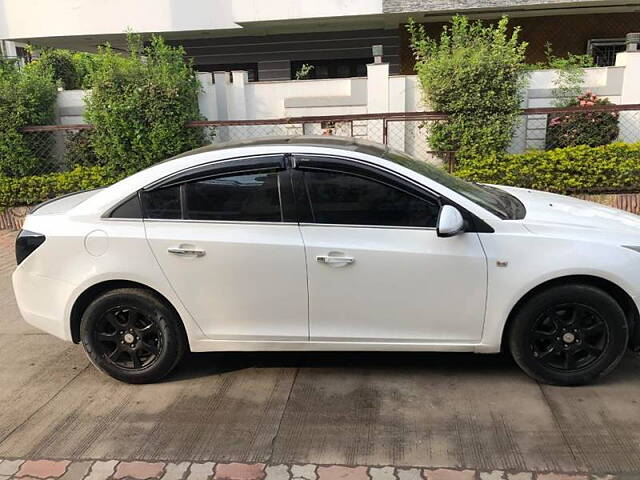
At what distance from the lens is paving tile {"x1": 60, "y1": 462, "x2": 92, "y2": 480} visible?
9.77 feet

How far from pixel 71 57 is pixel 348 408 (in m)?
13.1

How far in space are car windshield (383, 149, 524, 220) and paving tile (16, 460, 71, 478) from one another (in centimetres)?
261

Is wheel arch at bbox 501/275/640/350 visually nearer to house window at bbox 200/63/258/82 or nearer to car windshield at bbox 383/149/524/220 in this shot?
car windshield at bbox 383/149/524/220

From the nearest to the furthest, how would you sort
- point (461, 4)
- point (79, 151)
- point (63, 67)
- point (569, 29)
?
point (79, 151) → point (461, 4) → point (63, 67) → point (569, 29)

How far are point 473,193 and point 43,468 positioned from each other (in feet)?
10.0

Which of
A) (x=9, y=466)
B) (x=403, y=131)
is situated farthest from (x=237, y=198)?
(x=403, y=131)

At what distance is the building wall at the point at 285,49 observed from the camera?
14.7 meters

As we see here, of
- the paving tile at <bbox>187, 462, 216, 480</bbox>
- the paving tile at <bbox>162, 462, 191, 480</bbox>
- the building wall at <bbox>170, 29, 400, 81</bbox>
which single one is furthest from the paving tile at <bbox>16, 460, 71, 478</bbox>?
the building wall at <bbox>170, 29, 400, 81</bbox>

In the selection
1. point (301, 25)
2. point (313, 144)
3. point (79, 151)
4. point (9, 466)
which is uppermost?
point (301, 25)

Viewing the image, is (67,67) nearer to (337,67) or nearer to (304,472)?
(337,67)

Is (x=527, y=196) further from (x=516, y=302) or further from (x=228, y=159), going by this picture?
(x=228, y=159)

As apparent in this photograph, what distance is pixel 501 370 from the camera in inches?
152

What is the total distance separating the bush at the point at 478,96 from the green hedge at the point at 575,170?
43 centimetres

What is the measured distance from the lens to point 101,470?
9.93ft
